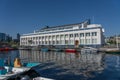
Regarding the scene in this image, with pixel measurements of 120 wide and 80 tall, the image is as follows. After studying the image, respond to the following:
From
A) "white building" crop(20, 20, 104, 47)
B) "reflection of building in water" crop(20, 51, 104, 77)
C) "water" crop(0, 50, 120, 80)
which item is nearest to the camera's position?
"water" crop(0, 50, 120, 80)

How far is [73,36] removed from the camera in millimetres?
110688

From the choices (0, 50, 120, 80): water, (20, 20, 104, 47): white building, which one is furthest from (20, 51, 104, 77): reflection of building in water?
(20, 20, 104, 47): white building

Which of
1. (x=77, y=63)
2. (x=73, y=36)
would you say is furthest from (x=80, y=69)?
(x=73, y=36)

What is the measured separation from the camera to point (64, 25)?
438ft

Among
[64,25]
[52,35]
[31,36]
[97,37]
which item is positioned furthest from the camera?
[31,36]

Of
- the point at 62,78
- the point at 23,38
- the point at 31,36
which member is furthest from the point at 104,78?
the point at 23,38

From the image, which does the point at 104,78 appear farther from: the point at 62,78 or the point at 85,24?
the point at 85,24

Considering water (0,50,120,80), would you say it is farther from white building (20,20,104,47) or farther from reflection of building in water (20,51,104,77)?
white building (20,20,104,47)

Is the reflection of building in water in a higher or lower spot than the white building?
lower

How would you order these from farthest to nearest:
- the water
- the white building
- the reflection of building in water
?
1. the white building
2. the reflection of building in water
3. the water

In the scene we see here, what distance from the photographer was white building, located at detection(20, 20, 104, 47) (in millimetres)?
98688

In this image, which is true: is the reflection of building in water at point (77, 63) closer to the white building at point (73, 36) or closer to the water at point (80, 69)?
the water at point (80, 69)

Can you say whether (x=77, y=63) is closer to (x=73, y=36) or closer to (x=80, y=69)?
(x=80, y=69)

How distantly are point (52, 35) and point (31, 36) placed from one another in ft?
88.2
